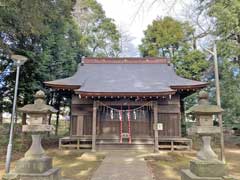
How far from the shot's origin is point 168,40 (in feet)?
65.1

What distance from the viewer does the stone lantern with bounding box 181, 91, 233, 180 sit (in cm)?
510

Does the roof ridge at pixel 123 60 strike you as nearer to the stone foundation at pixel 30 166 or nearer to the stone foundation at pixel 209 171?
the stone foundation at pixel 30 166

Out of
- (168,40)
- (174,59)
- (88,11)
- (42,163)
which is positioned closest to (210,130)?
(42,163)

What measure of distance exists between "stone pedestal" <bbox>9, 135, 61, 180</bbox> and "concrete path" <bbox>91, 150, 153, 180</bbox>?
1277mm

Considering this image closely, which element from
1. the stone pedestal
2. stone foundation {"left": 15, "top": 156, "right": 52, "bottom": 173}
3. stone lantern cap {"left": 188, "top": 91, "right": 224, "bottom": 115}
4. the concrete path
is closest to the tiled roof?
the concrete path

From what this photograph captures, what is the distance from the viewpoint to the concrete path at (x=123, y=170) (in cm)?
616

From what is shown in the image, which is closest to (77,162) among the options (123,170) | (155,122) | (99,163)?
(99,163)

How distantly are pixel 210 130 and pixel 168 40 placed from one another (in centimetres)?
1543

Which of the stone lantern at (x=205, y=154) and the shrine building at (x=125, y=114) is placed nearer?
the stone lantern at (x=205, y=154)

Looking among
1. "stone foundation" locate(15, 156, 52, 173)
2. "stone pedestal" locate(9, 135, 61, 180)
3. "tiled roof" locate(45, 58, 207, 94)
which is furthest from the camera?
"tiled roof" locate(45, 58, 207, 94)

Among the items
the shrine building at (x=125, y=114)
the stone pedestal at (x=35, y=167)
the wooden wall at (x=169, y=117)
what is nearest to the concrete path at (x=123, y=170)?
the stone pedestal at (x=35, y=167)

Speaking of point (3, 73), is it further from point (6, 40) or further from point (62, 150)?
point (62, 150)

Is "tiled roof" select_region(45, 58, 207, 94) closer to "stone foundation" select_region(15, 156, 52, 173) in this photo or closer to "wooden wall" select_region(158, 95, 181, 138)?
"wooden wall" select_region(158, 95, 181, 138)

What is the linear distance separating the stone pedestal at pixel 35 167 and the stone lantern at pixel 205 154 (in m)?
3.15
